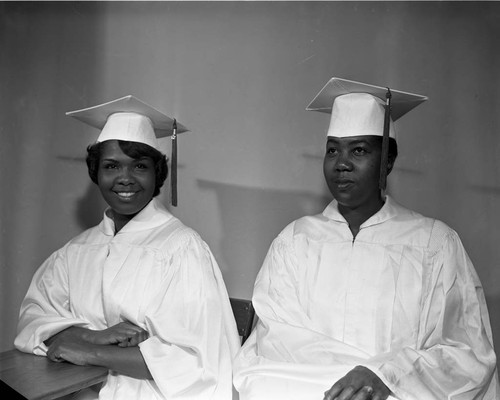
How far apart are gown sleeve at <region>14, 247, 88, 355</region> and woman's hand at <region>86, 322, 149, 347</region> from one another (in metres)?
0.16

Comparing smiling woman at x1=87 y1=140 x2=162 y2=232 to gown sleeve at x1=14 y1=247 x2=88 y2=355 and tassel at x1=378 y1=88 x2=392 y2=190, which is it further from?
tassel at x1=378 y1=88 x2=392 y2=190

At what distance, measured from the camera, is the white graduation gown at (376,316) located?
1825 millimetres

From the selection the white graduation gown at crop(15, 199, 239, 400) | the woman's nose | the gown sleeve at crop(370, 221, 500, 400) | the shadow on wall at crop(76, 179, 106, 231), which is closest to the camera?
the gown sleeve at crop(370, 221, 500, 400)

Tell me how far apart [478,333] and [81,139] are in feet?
7.57

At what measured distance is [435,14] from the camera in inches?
104

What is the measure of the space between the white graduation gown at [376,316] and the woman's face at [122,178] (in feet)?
2.10

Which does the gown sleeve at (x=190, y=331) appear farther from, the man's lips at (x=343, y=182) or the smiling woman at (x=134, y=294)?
the man's lips at (x=343, y=182)

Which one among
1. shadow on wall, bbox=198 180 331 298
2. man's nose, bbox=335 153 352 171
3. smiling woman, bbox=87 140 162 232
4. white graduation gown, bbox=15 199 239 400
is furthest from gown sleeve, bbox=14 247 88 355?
man's nose, bbox=335 153 352 171

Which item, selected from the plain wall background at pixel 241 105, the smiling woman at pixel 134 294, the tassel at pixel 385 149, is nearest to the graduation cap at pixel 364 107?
the tassel at pixel 385 149

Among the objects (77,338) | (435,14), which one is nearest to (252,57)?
(435,14)

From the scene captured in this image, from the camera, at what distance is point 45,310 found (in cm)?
229

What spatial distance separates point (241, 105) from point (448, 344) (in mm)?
1612

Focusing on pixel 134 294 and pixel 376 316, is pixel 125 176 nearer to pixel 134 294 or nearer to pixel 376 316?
pixel 134 294

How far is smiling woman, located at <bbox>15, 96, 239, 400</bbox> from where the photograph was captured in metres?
1.99
